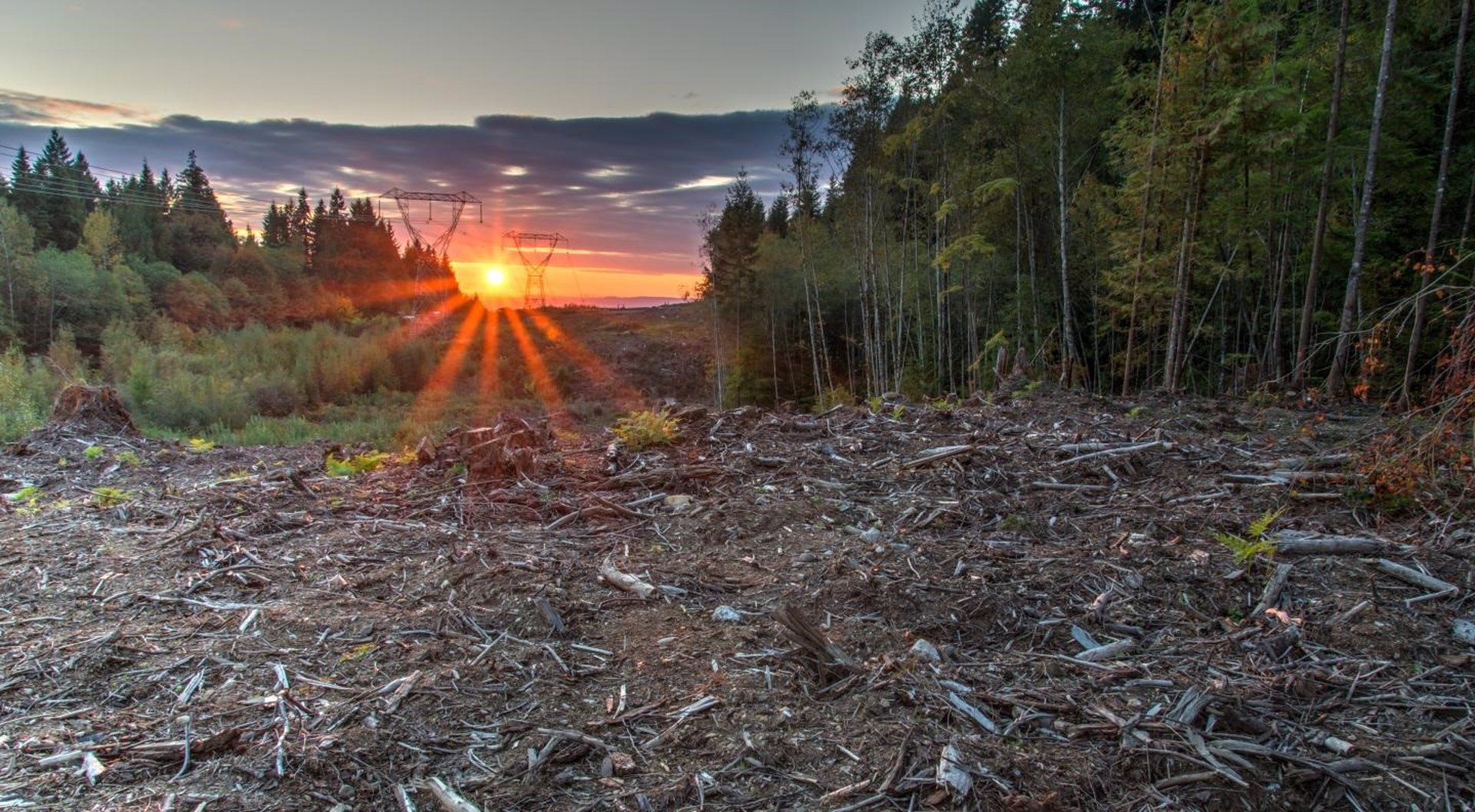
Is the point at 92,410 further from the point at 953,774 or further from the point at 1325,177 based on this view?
the point at 1325,177

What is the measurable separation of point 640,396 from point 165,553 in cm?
2532

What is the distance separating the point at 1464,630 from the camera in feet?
7.84

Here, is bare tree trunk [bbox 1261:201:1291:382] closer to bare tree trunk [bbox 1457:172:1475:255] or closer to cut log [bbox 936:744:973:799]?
bare tree trunk [bbox 1457:172:1475:255]

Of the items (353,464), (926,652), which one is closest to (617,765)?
(926,652)

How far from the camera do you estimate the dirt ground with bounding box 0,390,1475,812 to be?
177 cm

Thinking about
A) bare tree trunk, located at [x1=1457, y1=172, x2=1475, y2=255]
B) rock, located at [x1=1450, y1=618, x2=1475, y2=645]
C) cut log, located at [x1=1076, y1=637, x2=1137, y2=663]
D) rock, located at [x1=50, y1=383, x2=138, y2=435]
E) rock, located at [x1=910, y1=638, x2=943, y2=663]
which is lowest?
cut log, located at [x1=1076, y1=637, x2=1137, y2=663]

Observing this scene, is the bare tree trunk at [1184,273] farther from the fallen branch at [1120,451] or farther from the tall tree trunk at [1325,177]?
the fallen branch at [1120,451]

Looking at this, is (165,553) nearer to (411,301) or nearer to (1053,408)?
(1053,408)

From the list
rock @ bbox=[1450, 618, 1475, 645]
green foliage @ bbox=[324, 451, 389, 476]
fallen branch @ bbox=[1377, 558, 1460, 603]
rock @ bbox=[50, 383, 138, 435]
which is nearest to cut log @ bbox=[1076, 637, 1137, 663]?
rock @ bbox=[1450, 618, 1475, 645]

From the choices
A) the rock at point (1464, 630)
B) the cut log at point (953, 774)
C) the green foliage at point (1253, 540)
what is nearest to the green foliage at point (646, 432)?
the green foliage at point (1253, 540)

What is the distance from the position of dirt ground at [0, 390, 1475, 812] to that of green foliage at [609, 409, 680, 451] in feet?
2.07

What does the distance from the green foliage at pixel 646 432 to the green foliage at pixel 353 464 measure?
6.32 ft

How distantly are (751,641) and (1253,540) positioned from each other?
8.23 feet

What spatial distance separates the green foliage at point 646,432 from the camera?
5.20 meters
